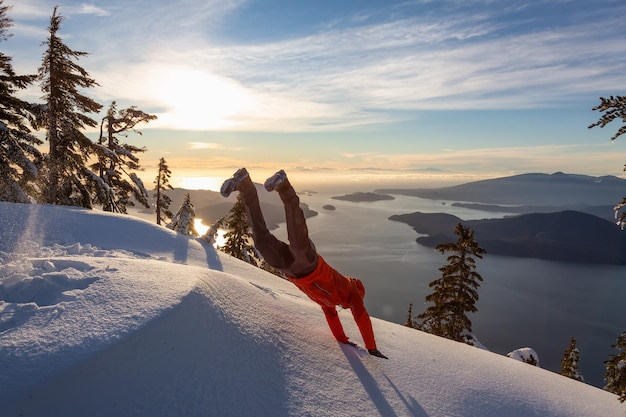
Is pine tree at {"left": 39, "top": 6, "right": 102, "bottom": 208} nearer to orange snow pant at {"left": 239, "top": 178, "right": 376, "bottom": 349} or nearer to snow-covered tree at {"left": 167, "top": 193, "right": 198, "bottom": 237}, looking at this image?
snow-covered tree at {"left": 167, "top": 193, "right": 198, "bottom": 237}

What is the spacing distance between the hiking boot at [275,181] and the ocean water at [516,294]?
80.8 metres

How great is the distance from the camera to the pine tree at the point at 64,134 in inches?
722

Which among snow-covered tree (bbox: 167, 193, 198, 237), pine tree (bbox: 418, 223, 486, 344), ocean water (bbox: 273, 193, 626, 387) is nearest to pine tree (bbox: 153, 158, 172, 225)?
snow-covered tree (bbox: 167, 193, 198, 237)

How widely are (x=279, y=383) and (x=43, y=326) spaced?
2.46 m

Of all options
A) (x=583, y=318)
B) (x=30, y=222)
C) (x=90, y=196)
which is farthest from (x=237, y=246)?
(x=583, y=318)

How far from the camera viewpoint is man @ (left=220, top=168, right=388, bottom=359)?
4.91m

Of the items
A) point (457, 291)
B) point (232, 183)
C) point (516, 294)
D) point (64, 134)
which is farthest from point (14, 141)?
point (516, 294)

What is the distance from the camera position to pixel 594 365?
70.1m

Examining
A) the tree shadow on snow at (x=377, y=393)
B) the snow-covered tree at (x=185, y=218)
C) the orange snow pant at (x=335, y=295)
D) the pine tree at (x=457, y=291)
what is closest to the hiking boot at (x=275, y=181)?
the orange snow pant at (x=335, y=295)

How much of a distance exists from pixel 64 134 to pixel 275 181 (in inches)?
801

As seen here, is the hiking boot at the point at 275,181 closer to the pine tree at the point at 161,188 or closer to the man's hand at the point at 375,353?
the man's hand at the point at 375,353

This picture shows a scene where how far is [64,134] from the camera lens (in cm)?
1886

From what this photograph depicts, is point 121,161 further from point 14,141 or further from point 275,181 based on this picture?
point 275,181

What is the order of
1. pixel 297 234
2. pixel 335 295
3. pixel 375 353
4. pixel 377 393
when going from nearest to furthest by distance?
pixel 377 393, pixel 297 234, pixel 375 353, pixel 335 295
